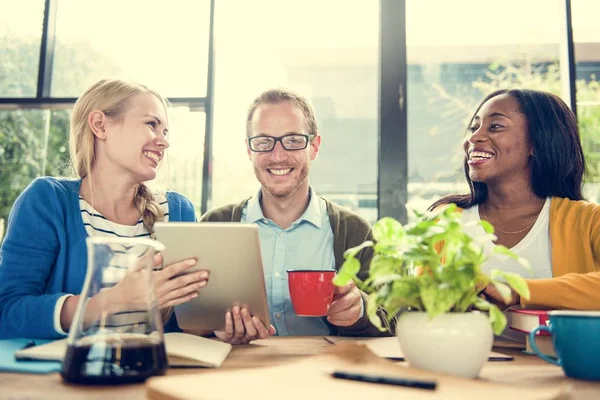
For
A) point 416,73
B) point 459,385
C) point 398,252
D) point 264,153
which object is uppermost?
point 416,73

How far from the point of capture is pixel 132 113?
176cm

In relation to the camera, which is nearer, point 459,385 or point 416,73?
point 459,385

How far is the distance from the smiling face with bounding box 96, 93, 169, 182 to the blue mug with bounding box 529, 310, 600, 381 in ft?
4.38

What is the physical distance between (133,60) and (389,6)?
1.54 metres

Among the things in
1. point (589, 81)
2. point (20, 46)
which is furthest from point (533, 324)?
point (20, 46)

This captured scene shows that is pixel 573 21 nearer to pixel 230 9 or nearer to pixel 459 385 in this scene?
pixel 230 9

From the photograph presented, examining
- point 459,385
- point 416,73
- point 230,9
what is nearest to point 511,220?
point 416,73

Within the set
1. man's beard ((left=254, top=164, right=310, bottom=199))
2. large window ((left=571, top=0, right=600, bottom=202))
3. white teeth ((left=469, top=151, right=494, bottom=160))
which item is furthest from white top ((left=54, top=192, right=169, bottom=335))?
large window ((left=571, top=0, right=600, bottom=202))

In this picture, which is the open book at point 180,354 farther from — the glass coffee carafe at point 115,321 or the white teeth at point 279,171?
the white teeth at point 279,171

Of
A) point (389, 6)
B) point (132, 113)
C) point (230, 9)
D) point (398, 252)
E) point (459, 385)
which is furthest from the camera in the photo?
point (230, 9)

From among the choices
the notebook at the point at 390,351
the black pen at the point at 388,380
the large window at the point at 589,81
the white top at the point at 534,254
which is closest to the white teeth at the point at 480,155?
the white top at the point at 534,254

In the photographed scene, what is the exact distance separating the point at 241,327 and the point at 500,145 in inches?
51.0

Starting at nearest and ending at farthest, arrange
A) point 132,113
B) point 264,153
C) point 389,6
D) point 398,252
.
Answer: point 398,252 < point 132,113 < point 264,153 < point 389,6

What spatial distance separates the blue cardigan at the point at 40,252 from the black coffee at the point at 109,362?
0.55 meters
